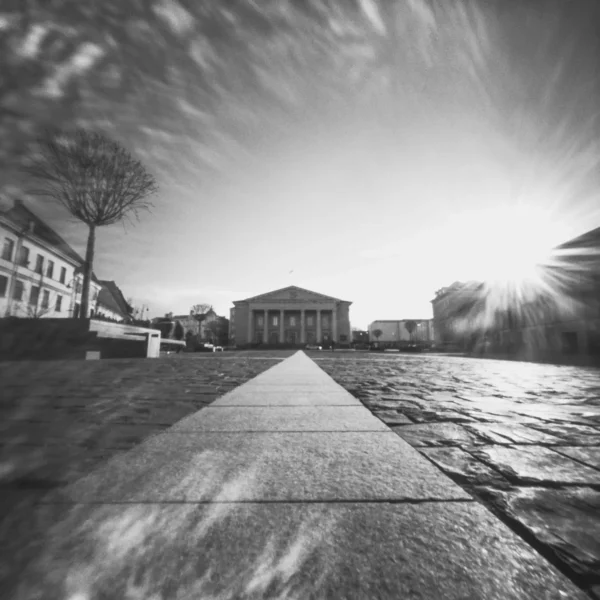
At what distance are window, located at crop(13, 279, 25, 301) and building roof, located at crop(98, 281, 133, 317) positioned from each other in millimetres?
19519

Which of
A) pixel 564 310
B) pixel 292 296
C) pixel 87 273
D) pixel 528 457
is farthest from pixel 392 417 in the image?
pixel 292 296

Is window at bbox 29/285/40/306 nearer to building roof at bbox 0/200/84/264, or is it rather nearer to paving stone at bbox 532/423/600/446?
building roof at bbox 0/200/84/264

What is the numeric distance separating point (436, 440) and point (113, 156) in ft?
63.0

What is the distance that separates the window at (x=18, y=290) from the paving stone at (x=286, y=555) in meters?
34.7

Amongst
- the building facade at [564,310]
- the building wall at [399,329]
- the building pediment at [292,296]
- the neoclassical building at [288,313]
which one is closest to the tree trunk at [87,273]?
the building facade at [564,310]

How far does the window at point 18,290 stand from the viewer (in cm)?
2745

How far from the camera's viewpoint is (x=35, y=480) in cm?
134

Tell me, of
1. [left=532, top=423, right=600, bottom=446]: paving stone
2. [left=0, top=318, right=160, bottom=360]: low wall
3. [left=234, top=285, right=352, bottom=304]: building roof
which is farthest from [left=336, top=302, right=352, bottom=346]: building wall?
[left=532, top=423, right=600, bottom=446]: paving stone

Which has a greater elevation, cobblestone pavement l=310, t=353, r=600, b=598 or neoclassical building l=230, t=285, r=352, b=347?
neoclassical building l=230, t=285, r=352, b=347

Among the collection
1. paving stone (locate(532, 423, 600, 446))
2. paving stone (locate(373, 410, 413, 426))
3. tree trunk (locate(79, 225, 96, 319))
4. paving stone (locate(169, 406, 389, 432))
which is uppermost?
tree trunk (locate(79, 225, 96, 319))

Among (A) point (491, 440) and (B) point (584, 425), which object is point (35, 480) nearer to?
(A) point (491, 440)

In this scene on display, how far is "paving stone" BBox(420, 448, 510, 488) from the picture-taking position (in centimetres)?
138

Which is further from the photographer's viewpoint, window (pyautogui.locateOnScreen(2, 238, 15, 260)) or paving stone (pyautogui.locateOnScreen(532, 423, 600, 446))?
window (pyautogui.locateOnScreen(2, 238, 15, 260))

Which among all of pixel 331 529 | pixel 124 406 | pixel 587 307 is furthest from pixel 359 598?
pixel 587 307
